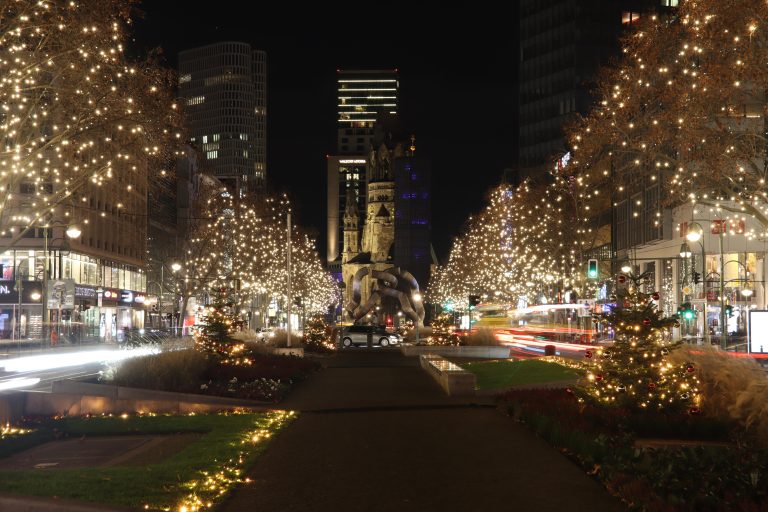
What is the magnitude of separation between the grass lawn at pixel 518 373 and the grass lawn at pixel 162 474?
1107 centimetres

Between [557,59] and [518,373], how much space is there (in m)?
109

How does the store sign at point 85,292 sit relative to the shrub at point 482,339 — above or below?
above

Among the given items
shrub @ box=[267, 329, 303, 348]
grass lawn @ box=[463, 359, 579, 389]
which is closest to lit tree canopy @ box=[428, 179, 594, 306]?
shrub @ box=[267, 329, 303, 348]

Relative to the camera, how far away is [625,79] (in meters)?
30.5

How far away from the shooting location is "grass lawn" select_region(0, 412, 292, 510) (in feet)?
36.0

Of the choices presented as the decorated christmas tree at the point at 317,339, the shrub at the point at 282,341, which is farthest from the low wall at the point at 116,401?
the decorated christmas tree at the point at 317,339

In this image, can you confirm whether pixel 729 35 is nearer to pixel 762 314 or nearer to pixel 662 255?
pixel 762 314

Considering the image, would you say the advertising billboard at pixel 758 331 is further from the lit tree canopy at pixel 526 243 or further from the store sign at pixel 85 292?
the store sign at pixel 85 292

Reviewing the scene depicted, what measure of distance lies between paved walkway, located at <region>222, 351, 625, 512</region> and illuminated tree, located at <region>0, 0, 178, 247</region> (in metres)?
9.87

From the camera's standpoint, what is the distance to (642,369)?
1692cm

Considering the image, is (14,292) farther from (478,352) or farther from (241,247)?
(478,352)

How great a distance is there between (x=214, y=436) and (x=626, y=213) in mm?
71126

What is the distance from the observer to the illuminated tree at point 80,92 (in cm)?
2408

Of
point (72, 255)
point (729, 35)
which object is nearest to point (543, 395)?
point (729, 35)
